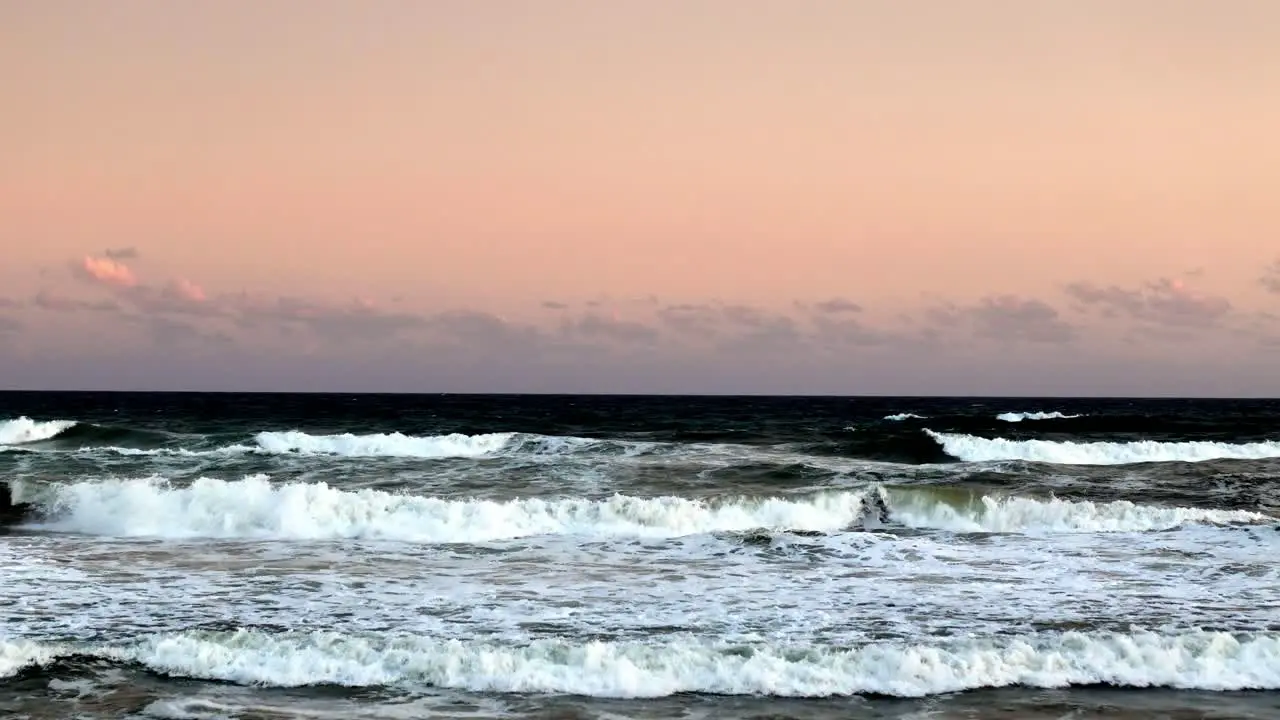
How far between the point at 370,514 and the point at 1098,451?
27.8m

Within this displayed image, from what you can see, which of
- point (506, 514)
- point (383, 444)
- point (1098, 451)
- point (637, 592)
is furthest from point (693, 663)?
point (1098, 451)

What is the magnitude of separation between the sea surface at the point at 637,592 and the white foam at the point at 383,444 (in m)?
7.84

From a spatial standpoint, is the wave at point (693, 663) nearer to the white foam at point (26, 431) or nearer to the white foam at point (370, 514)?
the white foam at point (370, 514)

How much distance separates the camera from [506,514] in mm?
20094

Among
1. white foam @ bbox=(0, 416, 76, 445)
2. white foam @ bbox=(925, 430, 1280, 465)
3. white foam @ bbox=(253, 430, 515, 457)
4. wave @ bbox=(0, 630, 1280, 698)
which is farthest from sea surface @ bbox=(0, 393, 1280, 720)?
white foam @ bbox=(0, 416, 76, 445)

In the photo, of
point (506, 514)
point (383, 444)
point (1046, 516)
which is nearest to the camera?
point (506, 514)

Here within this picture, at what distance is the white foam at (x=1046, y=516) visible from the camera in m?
20.1

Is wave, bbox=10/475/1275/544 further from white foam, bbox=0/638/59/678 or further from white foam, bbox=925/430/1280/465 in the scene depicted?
white foam, bbox=925/430/1280/465

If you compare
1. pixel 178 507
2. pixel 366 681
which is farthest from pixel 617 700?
pixel 178 507

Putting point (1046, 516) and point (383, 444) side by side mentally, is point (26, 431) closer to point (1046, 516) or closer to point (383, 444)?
point (383, 444)

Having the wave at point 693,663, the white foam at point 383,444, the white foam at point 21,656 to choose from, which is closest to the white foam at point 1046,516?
the wave at point 693,663

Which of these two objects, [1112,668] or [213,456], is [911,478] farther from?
[213,456]

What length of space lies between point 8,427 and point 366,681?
4024cm

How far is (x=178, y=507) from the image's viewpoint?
20.6 metres
